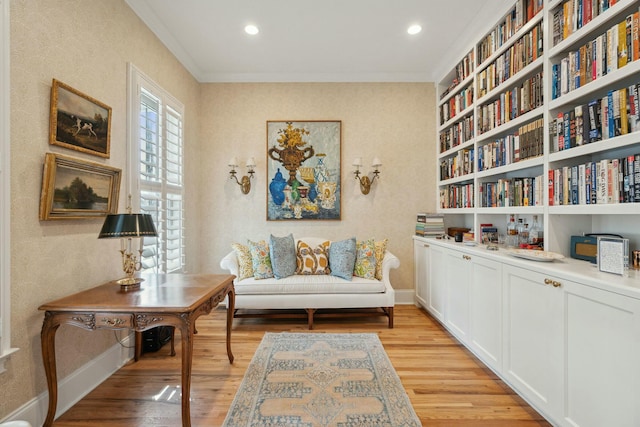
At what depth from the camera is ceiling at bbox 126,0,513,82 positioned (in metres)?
2.81

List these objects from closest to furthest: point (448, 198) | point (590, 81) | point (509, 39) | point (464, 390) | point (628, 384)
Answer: point (628, 384) < point (590, 81) < point (464, 390) < point (509, 39) < point (448, 198)

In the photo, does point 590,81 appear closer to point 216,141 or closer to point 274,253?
point 274,253

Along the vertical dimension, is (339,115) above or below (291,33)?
below

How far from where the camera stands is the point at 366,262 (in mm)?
3643

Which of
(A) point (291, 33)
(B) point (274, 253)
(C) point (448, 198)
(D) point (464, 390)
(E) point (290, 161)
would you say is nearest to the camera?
(D) point (464, 390)

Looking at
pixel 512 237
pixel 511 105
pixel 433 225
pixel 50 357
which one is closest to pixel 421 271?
pixel 433 225

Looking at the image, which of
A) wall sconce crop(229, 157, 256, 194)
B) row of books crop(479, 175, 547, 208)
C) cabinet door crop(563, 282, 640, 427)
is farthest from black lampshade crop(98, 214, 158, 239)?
row of books crop(479, 175, 547, 208)

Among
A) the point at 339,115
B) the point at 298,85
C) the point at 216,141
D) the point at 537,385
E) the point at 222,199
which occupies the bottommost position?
the point at 537,385

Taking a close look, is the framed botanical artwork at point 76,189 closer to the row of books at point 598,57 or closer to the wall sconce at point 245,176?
the wall sconce at point 245,176

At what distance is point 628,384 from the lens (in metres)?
1.35

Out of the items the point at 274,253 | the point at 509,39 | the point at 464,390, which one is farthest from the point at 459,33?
the point at 464,390

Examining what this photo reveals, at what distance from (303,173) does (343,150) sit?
0.64 metres

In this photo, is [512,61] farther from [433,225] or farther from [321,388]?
[321,388]

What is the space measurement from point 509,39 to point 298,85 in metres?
2.52
